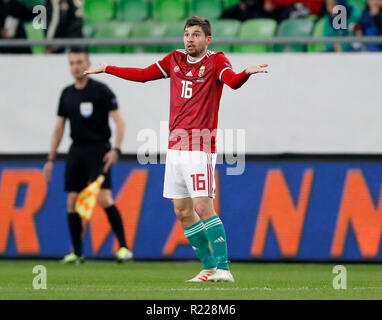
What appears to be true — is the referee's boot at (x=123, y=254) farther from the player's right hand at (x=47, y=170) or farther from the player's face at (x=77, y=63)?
the player's face at (x=77, y=63)

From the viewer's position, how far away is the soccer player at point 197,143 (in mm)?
8336

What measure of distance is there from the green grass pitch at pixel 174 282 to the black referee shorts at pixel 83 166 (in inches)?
37.0

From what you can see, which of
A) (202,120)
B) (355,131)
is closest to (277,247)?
(355,131)

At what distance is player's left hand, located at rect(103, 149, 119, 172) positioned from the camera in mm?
11477

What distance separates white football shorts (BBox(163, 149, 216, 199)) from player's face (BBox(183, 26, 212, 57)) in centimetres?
86

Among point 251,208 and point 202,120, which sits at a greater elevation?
point 202,120

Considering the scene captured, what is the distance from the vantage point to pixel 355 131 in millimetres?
12062

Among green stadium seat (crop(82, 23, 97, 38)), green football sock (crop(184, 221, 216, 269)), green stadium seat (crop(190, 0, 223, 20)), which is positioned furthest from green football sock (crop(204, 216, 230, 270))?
green stadium seat (crop(190, 0, 223, 20))

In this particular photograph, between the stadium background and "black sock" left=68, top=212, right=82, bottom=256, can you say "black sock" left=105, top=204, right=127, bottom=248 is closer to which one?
"black sock" left=68, top=212, right=82, bottom=256

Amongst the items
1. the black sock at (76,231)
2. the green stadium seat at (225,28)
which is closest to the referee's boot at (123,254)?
the black sock at (76,231)

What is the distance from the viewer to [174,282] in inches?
345
